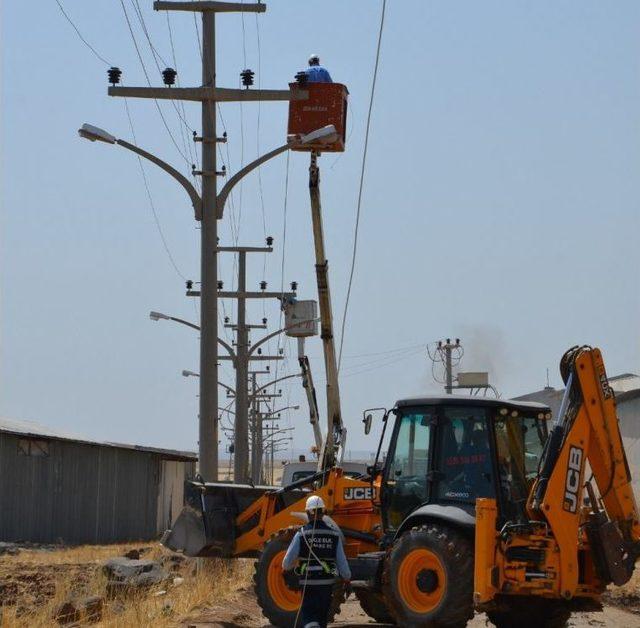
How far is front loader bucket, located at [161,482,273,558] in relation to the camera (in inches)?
695

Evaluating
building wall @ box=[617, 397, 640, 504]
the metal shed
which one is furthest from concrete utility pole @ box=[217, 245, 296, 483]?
building wall @ box=[617, 397, 640, 504]

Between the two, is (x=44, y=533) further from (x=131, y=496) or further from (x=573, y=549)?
(x=573, y=549)

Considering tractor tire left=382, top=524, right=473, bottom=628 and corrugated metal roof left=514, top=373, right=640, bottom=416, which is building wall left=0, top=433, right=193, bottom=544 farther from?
tractor tire left=382, top=524, right=473, bottom=628

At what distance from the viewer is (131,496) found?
150 ft

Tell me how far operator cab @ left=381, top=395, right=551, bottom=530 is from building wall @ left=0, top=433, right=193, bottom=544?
71.1 feet

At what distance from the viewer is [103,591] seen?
20.1 meters

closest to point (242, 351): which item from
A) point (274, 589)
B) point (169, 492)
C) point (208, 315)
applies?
point (169, 492)

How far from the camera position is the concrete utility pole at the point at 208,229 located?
23938 millimetres

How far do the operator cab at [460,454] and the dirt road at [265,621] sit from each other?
178cm

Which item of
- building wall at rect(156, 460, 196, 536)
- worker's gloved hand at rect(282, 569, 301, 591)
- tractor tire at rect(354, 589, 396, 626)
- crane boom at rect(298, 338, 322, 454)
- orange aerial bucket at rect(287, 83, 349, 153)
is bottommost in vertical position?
tractor tire at rect(354, 589, 396, 626)

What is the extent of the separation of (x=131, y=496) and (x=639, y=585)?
2577 centimetres

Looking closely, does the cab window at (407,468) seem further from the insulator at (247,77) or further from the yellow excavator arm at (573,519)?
the insulator at (247,77)

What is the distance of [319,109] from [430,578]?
11579 mm

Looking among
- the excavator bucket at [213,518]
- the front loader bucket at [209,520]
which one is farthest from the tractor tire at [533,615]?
the front loader bucket at [209,520]
